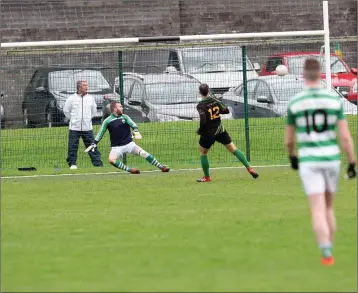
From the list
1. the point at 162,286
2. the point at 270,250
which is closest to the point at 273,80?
the point at 270,250

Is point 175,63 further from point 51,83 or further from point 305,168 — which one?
point 305,168

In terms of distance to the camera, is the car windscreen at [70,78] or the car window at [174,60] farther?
the car window at [174,60]

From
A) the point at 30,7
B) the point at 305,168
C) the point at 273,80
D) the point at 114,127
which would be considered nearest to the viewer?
the point at 305,168

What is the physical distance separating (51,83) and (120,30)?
42.7 feet

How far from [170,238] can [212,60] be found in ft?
44.3

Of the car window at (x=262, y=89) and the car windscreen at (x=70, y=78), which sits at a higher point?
the car windscreen at (x=70, y=78)

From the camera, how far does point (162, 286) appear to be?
10852mm

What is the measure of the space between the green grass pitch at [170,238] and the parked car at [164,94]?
17.7 feet

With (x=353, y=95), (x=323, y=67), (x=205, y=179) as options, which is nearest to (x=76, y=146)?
(x=205, y=179)

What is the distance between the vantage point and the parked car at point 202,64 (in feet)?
87.6

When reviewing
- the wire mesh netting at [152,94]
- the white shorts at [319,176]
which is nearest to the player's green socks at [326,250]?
the white shorts at [319,176]

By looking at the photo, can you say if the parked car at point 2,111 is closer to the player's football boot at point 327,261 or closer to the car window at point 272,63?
the car window at point 272,63

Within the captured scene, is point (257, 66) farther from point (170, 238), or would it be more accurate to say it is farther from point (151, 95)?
point (170, 238)

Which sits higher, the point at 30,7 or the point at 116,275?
the point at 30,7
